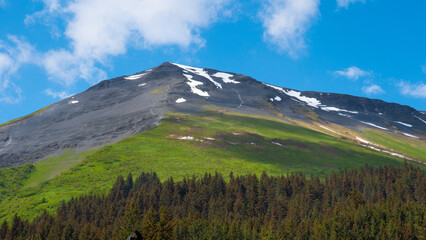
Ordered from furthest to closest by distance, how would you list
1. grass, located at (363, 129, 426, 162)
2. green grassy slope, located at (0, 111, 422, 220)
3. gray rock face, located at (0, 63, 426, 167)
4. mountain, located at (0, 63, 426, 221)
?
grass, located at (363, 129, 426, 162) → gray rock face, located at (0, 63, 426, 167) → mountain, located at (0, 63, 426, 221) → green grassy slope, located at (0, 111, 422, 220)

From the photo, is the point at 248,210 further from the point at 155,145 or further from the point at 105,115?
the point at 105,115

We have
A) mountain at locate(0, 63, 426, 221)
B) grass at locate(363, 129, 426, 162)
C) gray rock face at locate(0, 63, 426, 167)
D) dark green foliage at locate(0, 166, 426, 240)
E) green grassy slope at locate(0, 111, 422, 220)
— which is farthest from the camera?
grass at locate(363, 129, 426, 162)

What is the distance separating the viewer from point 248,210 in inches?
2933

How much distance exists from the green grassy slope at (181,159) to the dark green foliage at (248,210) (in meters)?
8.13

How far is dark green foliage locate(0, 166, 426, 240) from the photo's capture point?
5641 cm

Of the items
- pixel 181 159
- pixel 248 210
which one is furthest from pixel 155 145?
pixel 248 210

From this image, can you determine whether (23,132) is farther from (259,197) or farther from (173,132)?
(259,197)

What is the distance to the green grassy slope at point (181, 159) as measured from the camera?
269 ft

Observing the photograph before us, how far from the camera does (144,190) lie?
251 ft

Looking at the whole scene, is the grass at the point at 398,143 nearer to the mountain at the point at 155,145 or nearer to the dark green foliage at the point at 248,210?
the mountain at the point at 155,145

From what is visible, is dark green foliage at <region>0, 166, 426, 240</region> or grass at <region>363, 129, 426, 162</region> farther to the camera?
grass at <region>363, 129, 426, 162</region>

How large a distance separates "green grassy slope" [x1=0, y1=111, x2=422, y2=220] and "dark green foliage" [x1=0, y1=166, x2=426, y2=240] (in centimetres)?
813

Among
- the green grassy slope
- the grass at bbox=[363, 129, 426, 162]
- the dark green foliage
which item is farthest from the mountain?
the dark green foliage

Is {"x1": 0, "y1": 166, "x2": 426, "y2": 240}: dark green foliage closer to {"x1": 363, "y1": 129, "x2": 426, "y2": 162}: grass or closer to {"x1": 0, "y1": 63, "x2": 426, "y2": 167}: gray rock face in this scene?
{"x1": 0, "y1": 63, "x2": 426, "y2": 167}: gray rock face
